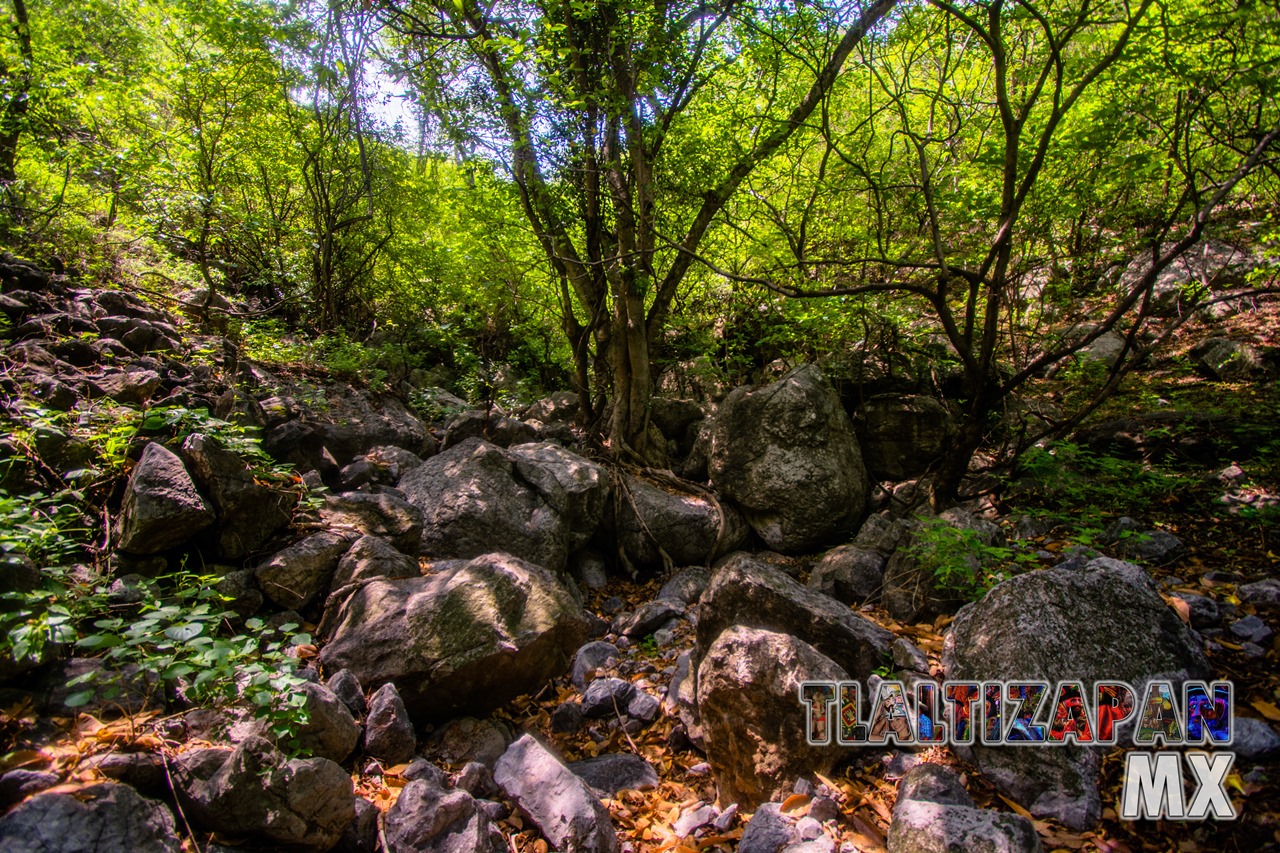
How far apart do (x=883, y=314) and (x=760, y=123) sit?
3.28 m

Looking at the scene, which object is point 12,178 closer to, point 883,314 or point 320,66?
point 320,66

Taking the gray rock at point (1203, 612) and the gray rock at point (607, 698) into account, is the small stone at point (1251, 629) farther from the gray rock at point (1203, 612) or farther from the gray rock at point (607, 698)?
the gray rock at point (607, 698)

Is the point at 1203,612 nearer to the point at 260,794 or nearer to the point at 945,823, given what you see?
the point at 945,823

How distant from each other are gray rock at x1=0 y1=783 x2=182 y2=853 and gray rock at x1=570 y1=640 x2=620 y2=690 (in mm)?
2819

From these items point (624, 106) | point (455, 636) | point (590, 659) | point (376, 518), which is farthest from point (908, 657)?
point (624, 106)

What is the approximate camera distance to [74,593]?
286 centimetres

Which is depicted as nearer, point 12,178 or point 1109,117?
point 1109,117

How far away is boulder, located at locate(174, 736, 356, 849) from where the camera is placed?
2.26m

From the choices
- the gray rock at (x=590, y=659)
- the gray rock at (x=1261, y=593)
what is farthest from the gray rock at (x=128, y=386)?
the gray rock at (x=1261, y=593)

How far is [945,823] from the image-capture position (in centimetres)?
240

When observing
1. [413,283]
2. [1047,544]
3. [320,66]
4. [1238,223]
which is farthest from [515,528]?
[1238,223]

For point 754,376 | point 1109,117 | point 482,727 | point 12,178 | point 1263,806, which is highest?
point 12,178

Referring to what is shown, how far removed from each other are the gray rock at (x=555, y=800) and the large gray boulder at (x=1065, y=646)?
203 centimetres

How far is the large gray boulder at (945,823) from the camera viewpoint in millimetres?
2270
